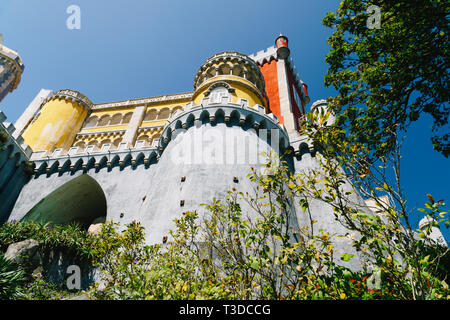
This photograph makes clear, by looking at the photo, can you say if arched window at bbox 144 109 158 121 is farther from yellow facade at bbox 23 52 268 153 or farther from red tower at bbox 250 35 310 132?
red tower at bbox 250 35 310 132

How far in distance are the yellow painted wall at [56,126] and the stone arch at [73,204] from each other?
8.90m

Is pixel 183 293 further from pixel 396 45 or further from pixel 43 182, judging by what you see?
pixel 43 182

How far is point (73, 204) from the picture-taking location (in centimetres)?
1652

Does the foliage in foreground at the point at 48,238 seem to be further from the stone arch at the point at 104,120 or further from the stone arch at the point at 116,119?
the stone arch at the point at 116,119

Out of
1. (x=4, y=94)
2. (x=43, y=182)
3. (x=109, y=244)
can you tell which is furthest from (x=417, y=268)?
(x=4, y=94)

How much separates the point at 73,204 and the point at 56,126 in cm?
1213

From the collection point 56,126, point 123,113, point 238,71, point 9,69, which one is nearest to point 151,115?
point 123,113

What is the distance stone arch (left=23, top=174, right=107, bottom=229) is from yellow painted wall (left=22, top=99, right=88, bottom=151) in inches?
350

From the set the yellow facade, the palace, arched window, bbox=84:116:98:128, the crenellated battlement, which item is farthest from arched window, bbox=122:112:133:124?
the crenellated battlement

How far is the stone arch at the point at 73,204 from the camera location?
15.2 metres

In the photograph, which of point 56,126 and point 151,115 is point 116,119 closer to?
point 151,115

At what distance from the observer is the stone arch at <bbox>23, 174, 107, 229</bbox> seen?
15.2 metres
